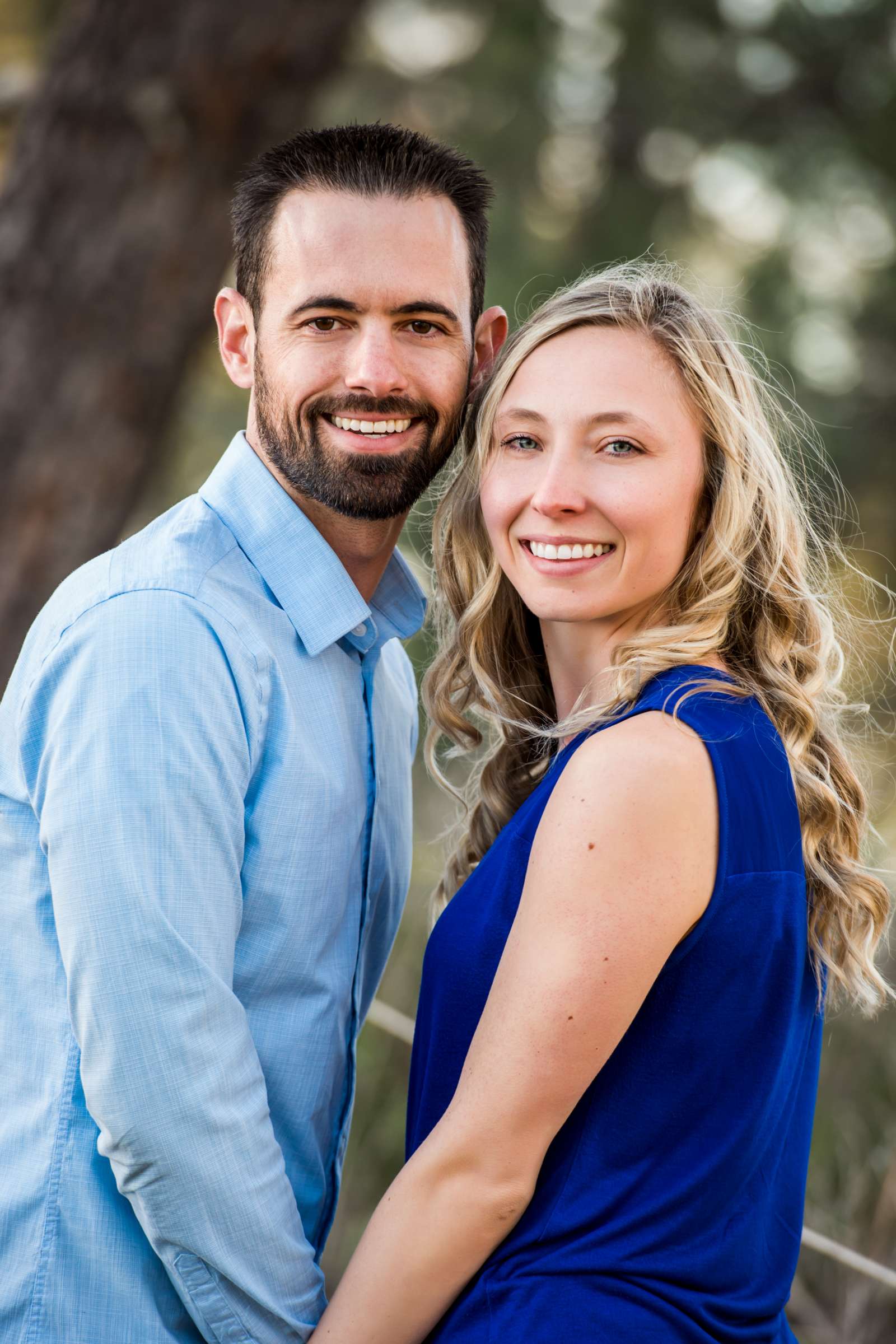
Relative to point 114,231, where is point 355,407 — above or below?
below

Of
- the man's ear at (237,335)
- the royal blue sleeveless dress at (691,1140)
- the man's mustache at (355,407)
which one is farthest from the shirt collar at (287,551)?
the royal blue sleeveless dress at (691,1140)

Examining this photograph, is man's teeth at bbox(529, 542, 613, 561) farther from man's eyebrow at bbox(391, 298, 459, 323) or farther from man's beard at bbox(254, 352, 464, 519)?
man's eyebrow at bbox(391, 298, 459, 323)

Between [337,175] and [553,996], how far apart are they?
3.92 ft

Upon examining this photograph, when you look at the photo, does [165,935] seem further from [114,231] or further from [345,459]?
[114,231]

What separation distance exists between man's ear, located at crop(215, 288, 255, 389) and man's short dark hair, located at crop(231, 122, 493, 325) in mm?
22

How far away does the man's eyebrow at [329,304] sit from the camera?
1.78m

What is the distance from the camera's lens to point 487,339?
202cm

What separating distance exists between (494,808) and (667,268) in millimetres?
838

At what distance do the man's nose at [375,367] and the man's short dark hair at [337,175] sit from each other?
0.61 feet

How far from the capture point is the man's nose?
1775 millimetres

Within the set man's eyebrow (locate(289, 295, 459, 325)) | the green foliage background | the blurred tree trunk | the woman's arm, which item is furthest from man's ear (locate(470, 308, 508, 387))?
the green foliage background

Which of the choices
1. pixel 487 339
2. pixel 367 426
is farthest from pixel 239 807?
pixel 487 339

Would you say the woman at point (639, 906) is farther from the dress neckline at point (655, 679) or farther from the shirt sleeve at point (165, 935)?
the shirt sleeve at point (165, 935)

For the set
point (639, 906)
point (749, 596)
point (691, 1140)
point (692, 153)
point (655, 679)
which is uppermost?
point (692, 153)
